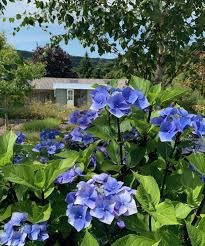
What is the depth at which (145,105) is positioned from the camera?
61.4 inches

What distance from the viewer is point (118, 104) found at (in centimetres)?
152

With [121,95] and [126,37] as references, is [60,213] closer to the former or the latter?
[121,95]

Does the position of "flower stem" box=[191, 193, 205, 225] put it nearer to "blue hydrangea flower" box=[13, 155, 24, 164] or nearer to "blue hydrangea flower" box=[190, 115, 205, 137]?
"blue hydrangea flower" box=[190, 115, 205, 137]

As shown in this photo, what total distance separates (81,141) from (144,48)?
221 centimetres

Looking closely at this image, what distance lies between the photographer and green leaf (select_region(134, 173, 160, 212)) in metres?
1.33

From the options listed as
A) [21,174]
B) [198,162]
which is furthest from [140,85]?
[21,174]

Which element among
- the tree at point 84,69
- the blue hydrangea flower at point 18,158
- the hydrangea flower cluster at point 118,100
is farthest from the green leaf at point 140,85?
the tree at point 84,69

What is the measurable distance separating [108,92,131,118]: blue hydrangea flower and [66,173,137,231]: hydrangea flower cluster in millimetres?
256

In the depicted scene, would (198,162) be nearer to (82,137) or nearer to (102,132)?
(102,132)

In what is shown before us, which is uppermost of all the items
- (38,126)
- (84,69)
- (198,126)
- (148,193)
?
(198,126)

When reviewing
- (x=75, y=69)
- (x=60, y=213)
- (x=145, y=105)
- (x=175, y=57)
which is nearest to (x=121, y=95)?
(x=145, y=105)

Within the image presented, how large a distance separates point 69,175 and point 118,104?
243mm

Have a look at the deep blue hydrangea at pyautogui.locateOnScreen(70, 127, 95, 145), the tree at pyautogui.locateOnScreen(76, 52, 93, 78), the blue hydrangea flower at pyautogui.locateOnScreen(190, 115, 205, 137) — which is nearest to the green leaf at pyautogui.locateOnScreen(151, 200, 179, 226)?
the blue hydrangea flower at pyautogui.locateOnScreen(190, 115, 205, 137)

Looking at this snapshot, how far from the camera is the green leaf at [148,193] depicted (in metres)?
1.33
